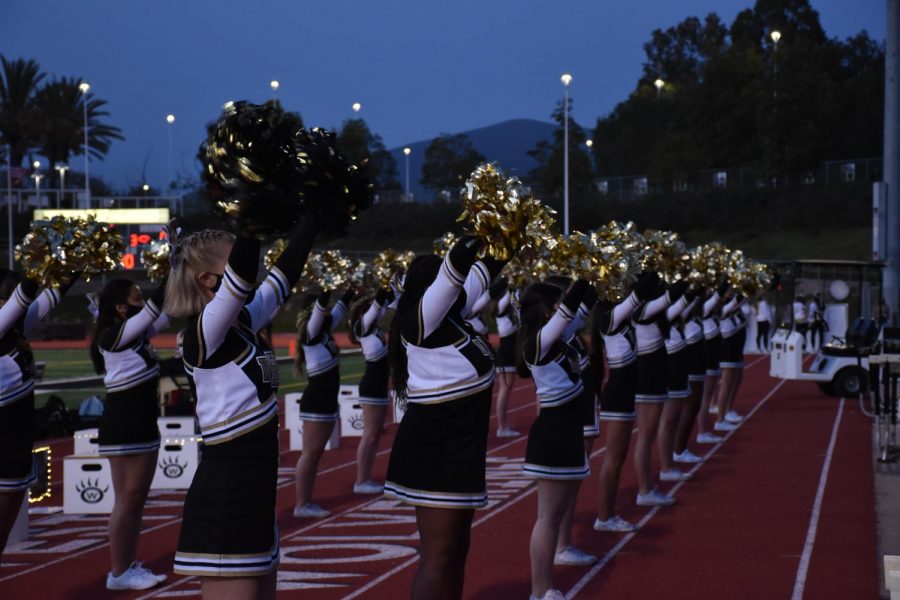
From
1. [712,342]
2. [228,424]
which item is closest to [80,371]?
[712,342]

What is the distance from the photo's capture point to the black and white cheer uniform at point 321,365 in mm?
8602

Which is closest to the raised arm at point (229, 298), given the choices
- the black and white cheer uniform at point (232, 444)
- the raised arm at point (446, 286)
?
the black and white cheer uniform at point (232, 444)

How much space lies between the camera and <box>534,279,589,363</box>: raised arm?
5.60 metres

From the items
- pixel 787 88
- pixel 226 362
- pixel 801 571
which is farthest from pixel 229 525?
pixel 787 88

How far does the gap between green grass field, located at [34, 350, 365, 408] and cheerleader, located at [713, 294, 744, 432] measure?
25.2ft

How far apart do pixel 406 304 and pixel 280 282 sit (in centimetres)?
112

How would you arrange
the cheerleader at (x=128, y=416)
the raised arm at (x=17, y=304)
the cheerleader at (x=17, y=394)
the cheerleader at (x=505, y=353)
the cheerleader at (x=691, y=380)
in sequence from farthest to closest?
the cheerleader at (x=505, y=353) → the cheerleader at (x=691, y=380) → the cheerleader at (x=128, y=416) → the cheerleader at (x=17, y=394) → the raised arm at (x=17, y=304)

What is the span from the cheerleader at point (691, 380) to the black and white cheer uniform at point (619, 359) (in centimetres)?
305

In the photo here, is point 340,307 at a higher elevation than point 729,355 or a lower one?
higher

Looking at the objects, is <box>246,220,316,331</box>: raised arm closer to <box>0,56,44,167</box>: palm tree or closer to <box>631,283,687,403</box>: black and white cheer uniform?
<box>631,283,687,403</box>: black and white cheer uniform

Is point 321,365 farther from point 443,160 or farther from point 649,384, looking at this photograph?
point 443,160

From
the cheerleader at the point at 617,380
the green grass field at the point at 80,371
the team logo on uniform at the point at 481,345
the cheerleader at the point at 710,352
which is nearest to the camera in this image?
the team logo on uniform at the point at 481,345

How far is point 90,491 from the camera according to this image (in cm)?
895

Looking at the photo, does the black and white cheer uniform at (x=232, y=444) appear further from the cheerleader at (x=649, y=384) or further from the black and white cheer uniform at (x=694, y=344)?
the black and white cheer uniform at (x=694, y=344)
